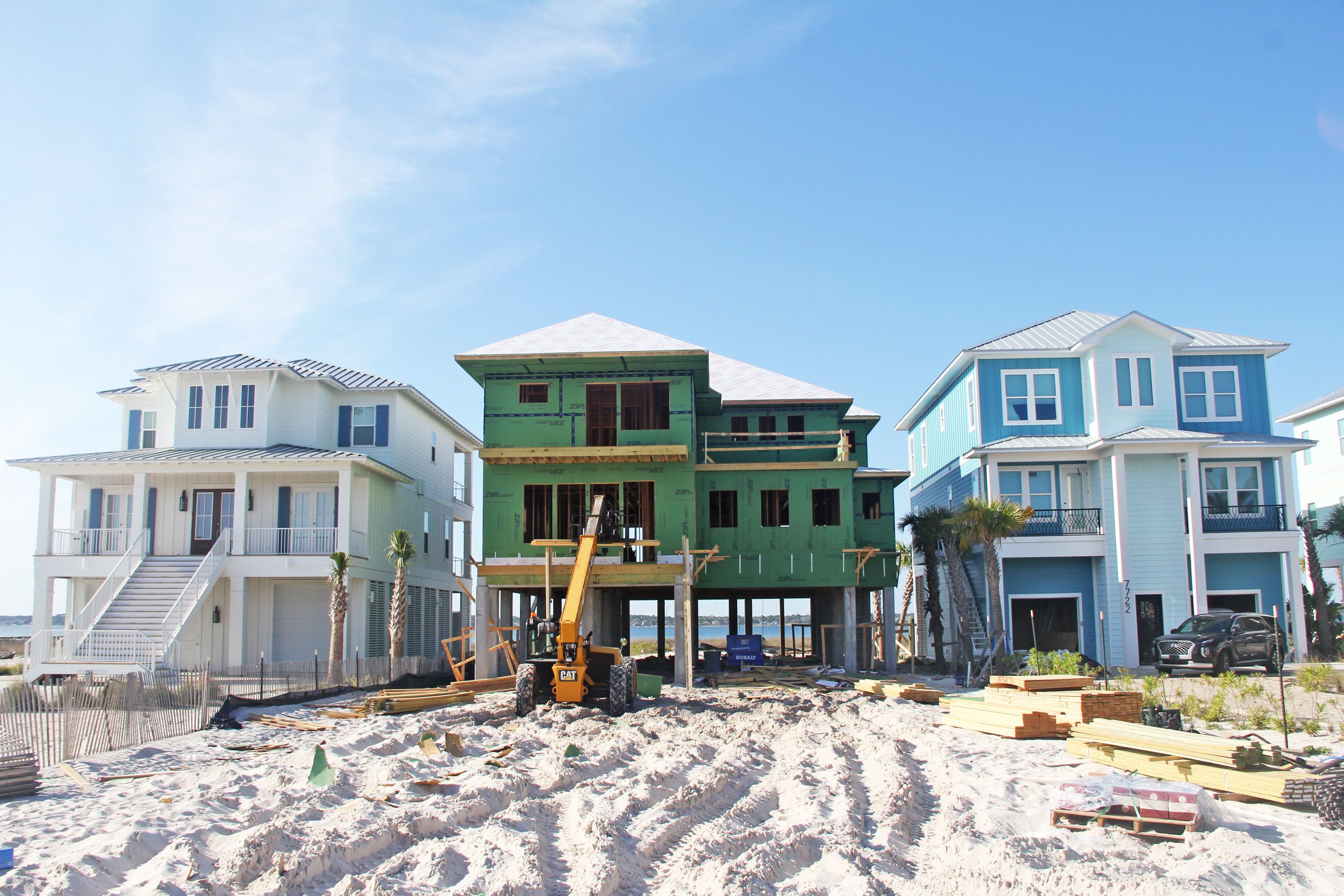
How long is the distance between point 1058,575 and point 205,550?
2563 centimetres

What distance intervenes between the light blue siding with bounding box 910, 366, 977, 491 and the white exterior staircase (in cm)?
2178

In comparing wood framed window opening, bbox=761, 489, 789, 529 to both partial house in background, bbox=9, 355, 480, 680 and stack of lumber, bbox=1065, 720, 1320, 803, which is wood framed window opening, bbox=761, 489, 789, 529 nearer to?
partial house in background, bbox=9, 355, 480, 680

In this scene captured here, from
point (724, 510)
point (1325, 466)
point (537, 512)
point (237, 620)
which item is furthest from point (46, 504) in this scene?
point (1325, 466)

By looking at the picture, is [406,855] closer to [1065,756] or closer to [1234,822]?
[1234,822]

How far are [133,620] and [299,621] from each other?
514cm

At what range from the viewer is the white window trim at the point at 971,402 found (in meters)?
32.6

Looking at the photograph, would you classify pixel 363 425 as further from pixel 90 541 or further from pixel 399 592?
pixel 90 541

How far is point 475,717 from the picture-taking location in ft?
63.5

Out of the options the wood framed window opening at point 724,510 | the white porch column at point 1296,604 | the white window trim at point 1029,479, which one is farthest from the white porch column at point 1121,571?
the wood framed window opening at point 724,510

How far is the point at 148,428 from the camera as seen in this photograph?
1339 inches

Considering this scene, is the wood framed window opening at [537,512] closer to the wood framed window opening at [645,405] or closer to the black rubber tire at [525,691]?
the wood framed window opening at [645,405]

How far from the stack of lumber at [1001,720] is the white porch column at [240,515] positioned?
67.0 ft

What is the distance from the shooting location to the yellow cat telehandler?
19.5 metres

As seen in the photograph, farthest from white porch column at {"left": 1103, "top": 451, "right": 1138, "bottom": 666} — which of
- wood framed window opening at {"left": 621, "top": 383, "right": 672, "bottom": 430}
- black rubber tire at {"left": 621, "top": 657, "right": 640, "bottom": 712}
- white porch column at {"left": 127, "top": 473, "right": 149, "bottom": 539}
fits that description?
white porch column at {"left": 127, "top": 473, "right": 149, "bottom": 539}
